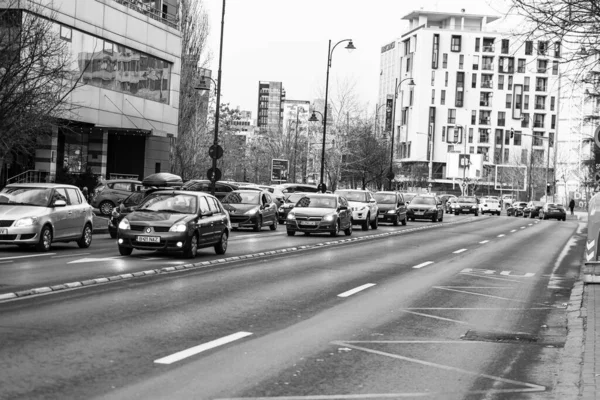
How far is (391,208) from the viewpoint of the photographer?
162ft

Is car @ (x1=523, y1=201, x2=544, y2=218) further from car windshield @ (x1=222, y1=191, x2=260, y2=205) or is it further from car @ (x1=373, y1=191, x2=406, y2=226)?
car windshield @ (x1=222, y1=191, x2=260, y2=205)

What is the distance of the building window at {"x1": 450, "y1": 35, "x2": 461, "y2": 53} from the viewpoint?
146750mm

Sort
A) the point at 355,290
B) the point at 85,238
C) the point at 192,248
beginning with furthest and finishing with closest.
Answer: the point at 85,238
the point at 192,248
the point at 355,290

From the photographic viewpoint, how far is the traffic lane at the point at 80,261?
15.9m

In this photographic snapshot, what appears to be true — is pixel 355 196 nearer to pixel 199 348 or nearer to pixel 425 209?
pixel 425 209

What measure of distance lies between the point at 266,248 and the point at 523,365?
17806 mm

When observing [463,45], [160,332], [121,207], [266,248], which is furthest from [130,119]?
[463,45]

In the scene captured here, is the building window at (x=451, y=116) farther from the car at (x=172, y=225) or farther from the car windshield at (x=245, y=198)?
the car at (x=172, y=225)

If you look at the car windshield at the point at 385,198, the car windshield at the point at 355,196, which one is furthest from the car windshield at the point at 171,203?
the car windshield at the point at 385,198

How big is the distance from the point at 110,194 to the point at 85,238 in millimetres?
19616

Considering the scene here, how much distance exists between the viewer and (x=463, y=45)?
147 meters

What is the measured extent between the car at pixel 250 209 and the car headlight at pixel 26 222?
15.4 metres

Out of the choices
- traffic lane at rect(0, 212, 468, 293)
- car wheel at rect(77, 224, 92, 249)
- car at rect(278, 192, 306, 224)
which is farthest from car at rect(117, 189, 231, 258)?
car at rect(278, 192, 306, 224)

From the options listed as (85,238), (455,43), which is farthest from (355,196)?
(455,43)
